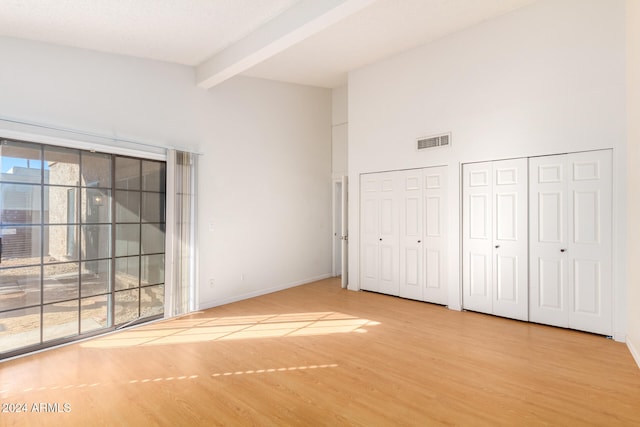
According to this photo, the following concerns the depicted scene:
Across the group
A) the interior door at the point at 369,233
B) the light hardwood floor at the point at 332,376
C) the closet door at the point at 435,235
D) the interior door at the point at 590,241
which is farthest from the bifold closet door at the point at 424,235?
the interior door at the point at 590,241

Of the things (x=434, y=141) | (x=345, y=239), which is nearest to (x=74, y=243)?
(x=345, y=239)

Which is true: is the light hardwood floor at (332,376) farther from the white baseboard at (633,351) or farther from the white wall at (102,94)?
the white wall at (102,94)

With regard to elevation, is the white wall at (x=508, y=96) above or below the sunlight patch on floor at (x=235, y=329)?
above

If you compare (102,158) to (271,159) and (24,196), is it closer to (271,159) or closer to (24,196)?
(24,196)

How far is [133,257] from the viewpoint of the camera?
4.52 metres

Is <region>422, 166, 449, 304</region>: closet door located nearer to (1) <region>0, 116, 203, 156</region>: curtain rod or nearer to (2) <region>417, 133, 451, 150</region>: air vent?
(2) <region>417, 133, 451, 150</region>: air vent

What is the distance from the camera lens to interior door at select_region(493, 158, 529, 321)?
4.54 meters

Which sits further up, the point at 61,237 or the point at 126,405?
the point at 61,237

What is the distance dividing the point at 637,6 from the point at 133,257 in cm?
608

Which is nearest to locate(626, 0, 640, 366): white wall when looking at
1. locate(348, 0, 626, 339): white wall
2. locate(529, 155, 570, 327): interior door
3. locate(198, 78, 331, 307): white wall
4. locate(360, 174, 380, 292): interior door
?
locate(348, 0, 626, 339): white wall

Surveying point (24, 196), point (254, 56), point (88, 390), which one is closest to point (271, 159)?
point (254, 56)

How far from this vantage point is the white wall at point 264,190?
5535 mm

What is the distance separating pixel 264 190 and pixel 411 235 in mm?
2658

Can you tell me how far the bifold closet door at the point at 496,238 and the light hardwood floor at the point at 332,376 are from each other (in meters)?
0.34
